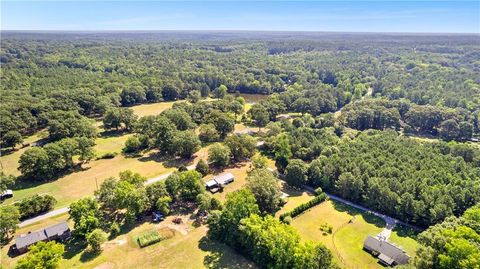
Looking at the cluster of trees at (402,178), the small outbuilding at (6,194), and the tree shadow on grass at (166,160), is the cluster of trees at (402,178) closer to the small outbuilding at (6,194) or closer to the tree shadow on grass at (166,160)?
the tree shadow on grass at (166,160)

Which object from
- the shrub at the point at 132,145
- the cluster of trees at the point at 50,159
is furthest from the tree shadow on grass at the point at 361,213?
the cluster of trees at the point at 50,159

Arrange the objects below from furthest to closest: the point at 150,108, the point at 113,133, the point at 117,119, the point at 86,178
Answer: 1. the point at 150,108
2. the point at 113,133
3. the point at 117,119
4. the point at 86,178

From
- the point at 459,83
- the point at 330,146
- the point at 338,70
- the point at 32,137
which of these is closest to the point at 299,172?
the point at 330,146

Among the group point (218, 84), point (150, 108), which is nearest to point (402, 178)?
point (150, 108)

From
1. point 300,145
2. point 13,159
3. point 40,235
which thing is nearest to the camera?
point 40,235

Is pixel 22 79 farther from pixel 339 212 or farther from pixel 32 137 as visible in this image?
pixel 339 212

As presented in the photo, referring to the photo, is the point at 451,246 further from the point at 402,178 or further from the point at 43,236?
the point at 43,236
